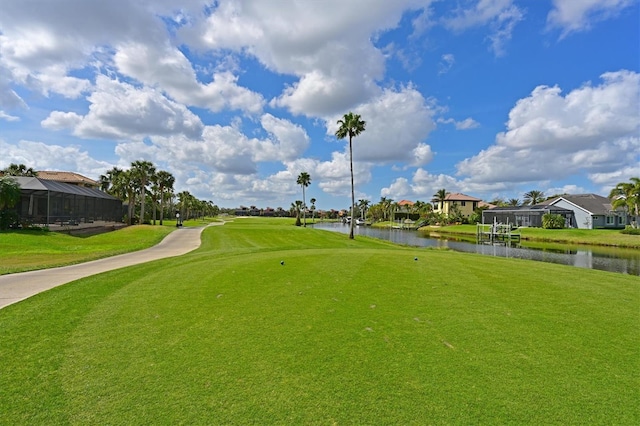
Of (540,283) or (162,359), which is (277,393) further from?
(540,283)

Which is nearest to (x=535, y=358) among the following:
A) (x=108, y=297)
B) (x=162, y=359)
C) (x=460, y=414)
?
(x=460, y=414)

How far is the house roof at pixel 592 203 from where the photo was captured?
63.0 meters

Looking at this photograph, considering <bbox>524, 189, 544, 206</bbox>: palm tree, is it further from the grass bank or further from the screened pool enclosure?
the screened pool enclosure

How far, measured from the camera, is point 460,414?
335 centimetres

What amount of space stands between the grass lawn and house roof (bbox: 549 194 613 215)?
2787 inches

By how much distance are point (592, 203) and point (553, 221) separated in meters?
12.8

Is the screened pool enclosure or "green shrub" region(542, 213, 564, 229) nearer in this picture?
the screened pool enclosure

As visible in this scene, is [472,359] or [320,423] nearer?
[320,423]

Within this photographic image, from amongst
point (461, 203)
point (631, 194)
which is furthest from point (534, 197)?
point (631, 194)

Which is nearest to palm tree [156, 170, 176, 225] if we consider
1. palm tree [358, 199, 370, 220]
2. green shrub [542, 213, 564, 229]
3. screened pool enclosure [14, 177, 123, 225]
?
screened pool enclosure [14, 177, 123, 225]

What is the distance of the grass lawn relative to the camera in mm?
3432

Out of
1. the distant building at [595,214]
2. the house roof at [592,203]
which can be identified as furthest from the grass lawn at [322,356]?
the house roof at [592,203]

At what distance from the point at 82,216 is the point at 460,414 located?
160 ft

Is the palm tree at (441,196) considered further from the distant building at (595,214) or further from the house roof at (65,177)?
the house roof at (65,177)
